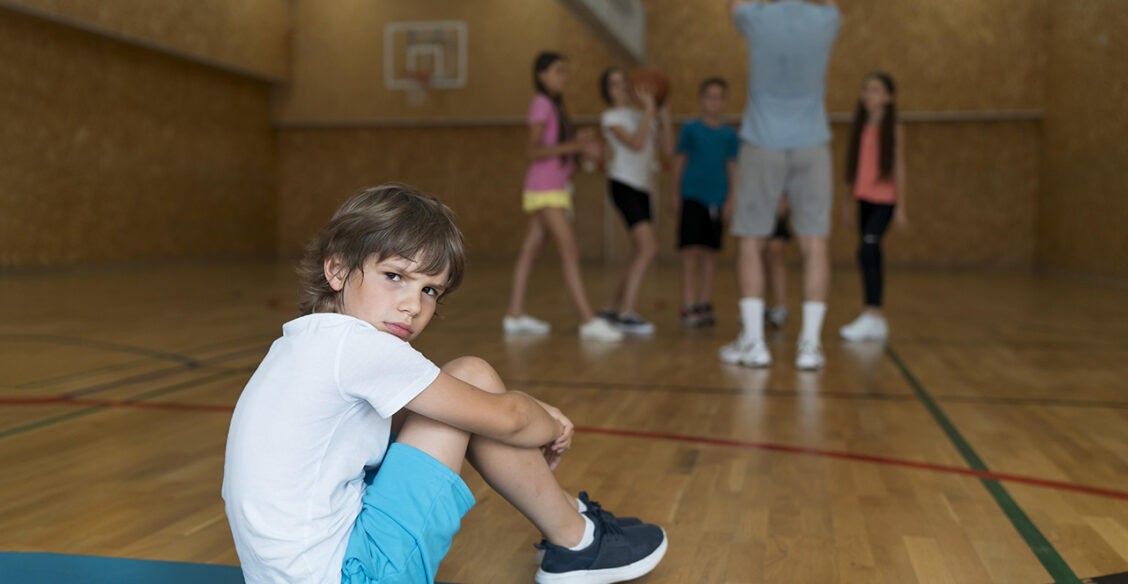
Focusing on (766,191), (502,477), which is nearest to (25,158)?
(766,191)

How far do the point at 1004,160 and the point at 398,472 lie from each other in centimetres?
1080

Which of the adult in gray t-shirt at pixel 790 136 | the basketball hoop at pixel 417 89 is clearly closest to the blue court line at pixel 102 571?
the adult in gray t-shirt at pixel 790 136

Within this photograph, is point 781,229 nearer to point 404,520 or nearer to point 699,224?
point 699,224

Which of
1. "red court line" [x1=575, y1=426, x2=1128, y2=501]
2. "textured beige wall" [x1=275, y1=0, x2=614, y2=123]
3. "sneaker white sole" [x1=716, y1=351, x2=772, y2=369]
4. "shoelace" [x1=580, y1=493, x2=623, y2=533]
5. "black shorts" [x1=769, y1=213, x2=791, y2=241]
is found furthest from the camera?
"textured beige wall" [x1=275, y1=0, x2=614, y2=123]

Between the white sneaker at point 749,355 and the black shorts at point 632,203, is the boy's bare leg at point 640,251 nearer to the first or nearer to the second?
the black shorts at point 632,203

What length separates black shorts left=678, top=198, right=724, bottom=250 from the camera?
5.06 metres

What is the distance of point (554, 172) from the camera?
441 cm

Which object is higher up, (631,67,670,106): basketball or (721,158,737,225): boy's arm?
(631,67,670,106): basketball

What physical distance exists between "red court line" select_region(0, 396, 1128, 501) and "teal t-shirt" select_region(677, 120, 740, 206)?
105 inches

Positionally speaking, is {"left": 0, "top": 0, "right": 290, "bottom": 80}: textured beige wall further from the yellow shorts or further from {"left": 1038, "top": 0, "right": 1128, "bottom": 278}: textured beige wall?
{"left": 1038, "top": 0, "right": 1128, "bottom": 278}: textured beige wall

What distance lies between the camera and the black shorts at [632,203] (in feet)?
15.4

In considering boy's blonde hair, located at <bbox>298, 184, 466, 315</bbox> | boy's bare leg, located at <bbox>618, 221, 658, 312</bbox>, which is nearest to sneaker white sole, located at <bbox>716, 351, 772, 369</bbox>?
boy's bare leg, located at <bbox>618, 221, 658, 312</bbox>

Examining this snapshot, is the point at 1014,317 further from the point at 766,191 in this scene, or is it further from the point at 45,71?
the point at 45,71

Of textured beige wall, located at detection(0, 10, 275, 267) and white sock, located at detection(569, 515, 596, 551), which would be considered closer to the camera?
white sock, located at detection(569, 515, 596, 551)
